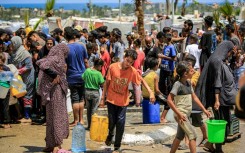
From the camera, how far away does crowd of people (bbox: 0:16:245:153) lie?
27.0 ft

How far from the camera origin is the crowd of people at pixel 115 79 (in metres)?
8.23

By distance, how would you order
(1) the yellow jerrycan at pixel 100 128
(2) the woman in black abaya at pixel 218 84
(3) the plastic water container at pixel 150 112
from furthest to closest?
(3) the plastic water container at pixel 150 112, (1) the yellow jerrycan at pixel 100 128, (2) the woman in black abaya at pixel 218 84

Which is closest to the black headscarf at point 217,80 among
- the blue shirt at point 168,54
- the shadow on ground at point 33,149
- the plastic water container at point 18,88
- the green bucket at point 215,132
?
the green bucket at point 215,132

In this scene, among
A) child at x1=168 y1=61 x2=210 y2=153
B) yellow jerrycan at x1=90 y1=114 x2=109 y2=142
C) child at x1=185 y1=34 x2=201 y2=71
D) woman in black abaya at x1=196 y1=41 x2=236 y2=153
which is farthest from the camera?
child at x1=185 y1=34 x2=201 y2=71

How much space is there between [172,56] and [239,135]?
3.08 m

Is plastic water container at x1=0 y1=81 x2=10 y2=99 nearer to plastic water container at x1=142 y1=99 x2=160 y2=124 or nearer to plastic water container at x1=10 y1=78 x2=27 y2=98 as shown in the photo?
plastic water container at x1=10 y1=78 x2=27 y2=98

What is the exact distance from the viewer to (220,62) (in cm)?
855

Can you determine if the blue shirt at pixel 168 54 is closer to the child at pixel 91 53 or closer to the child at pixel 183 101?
the child at pixel 91 53

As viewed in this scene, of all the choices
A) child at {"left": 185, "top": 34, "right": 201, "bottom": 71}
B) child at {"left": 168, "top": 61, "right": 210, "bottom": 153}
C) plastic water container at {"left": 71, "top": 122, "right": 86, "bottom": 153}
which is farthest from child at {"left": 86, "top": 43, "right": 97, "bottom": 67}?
child at {"left": 168, "top": 61, "right": 210, "bottom": 153}

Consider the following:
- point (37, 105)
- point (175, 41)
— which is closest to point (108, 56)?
point (175, 41)

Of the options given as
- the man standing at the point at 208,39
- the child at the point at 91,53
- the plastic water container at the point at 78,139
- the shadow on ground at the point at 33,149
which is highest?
the man standing at the point at 208,39

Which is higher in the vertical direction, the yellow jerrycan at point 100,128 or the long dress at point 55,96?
the long dress at point 55,96

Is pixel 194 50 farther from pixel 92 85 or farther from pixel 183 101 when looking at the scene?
pixel 183 101

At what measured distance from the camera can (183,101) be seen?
7.96 meters
